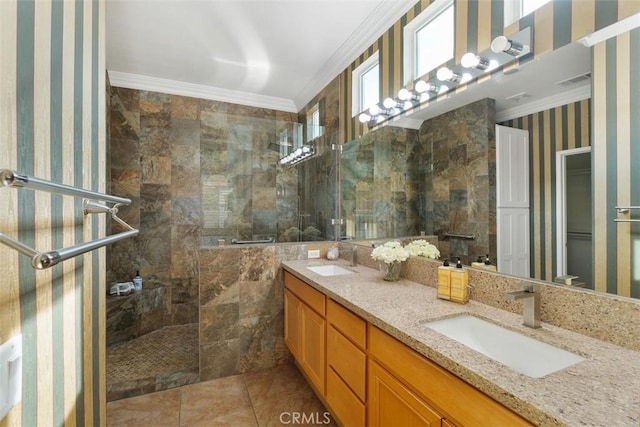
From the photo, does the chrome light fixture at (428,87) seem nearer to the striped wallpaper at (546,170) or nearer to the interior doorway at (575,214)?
the striped wallpaper at (546,170)

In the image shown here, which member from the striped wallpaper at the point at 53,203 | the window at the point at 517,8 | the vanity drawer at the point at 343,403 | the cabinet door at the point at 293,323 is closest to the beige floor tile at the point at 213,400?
the cabinet door at the point at 293,323

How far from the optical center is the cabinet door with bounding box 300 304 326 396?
1.86 metres

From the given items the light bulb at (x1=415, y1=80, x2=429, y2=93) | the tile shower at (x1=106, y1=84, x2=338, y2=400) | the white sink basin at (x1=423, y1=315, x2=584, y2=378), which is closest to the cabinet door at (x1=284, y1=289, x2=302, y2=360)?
the tile shower at (x1=106, y1=84, x2=338, y2=400)

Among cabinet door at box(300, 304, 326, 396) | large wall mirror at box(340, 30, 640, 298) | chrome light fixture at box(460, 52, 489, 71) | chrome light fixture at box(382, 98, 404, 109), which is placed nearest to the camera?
large wall mirror at box(340, 30, 640, 298)

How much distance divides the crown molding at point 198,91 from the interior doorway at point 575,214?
3.29 m

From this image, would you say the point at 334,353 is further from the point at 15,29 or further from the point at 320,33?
the point at 320,33

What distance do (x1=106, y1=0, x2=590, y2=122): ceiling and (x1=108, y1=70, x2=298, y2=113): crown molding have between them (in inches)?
0.4

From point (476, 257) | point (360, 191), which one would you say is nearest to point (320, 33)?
point (360, 191)

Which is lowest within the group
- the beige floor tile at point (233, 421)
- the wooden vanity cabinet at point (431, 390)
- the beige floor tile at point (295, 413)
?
the beige floor tile at point (233, 421)

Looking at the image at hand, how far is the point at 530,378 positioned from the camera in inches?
32.0

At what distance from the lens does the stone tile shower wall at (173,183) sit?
3143mm

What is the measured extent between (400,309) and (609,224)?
830 mm

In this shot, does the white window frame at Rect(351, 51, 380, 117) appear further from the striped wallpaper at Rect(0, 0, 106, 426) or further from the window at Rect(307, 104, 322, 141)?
the striped wallpaper at Rect(0, 0, 106, 426)

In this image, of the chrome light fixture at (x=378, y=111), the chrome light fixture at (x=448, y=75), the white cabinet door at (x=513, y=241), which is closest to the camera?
the white cabinet door at (x=513, y=241)
